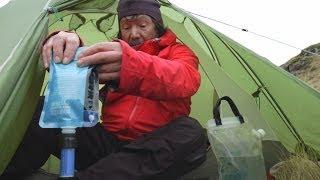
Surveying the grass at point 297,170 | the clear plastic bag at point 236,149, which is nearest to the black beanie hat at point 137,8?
the clear plastic bag at point 236,149

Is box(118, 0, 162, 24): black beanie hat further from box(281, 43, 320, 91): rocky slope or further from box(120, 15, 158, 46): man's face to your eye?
box(281, 43, 320, 91): rocky slope

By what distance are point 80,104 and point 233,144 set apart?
0.97 meters

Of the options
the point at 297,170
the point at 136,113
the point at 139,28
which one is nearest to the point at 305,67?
the point at 297,170

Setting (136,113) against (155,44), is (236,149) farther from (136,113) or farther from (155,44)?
(155,44)

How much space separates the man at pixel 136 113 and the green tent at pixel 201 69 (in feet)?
0.53

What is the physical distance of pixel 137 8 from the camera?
2646 millimetres

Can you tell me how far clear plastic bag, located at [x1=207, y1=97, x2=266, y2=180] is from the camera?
234cm

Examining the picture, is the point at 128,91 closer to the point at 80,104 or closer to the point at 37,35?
the point at 80,104

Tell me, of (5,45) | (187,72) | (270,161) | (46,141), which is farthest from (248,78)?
(5,45)

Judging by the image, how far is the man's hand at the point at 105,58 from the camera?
1.72m

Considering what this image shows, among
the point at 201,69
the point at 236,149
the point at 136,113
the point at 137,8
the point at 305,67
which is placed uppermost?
the point at 137,8

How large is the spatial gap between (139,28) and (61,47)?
917 millimetres

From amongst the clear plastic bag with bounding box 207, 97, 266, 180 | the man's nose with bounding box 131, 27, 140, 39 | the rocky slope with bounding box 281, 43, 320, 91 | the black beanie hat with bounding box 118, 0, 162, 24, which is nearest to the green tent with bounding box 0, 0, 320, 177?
the black beanie hat with bounding box 118, 0, 162, 24

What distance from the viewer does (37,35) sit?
2.03 meters
